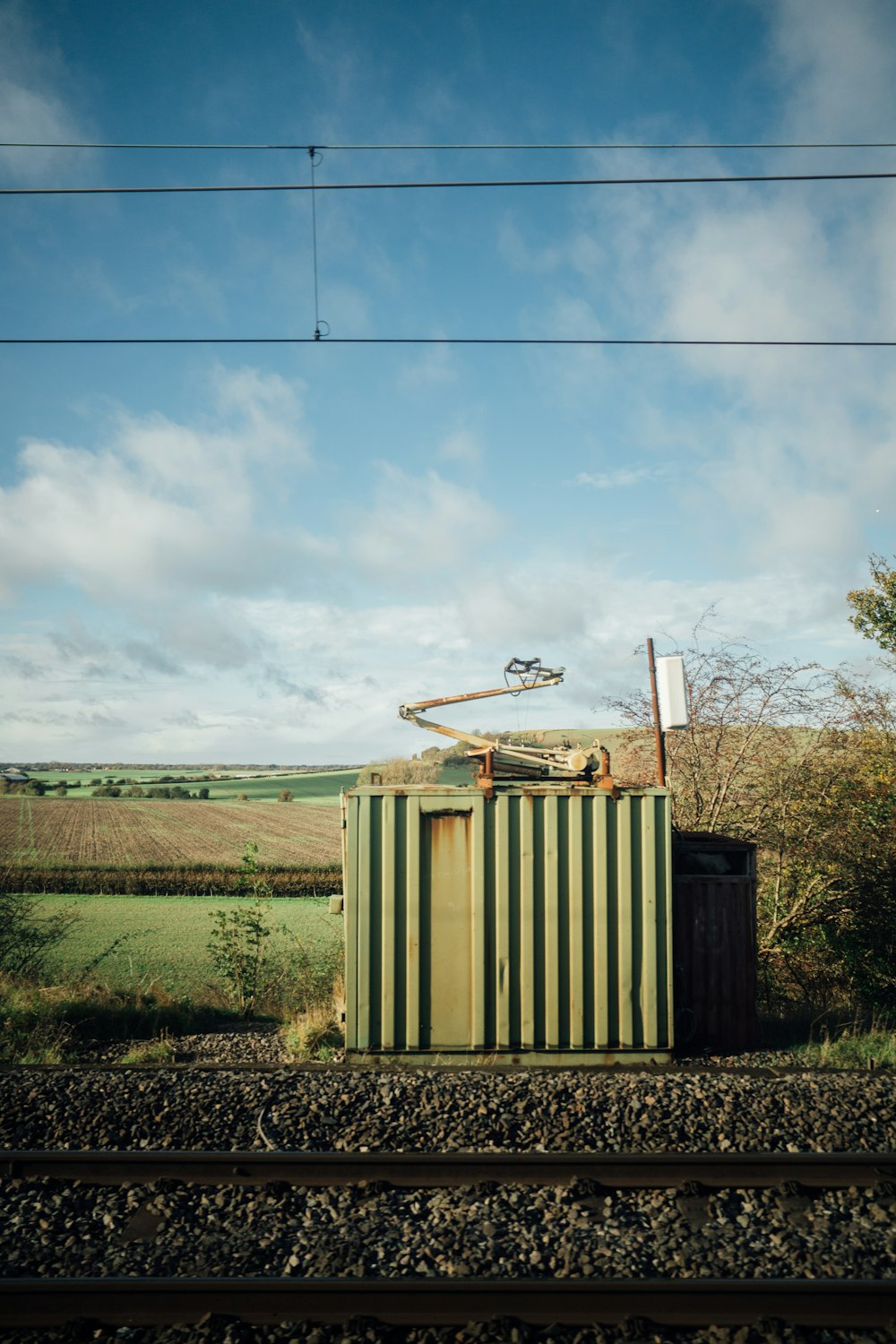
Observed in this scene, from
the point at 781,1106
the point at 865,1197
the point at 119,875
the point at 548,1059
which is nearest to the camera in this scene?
the point at 865,1197

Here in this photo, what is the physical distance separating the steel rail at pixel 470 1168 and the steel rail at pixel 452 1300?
1212 mm

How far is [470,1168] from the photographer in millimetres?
5379

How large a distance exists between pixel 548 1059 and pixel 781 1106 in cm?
231

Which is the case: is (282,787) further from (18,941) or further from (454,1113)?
(454,1113)

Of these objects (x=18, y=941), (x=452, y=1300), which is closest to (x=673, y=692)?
(x=452, y=1300)

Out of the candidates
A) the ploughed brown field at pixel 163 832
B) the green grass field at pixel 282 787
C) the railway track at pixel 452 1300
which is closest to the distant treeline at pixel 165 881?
the ploughed brown field at pixel 163 832

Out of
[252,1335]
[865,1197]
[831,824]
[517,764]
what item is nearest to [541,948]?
[517,764]

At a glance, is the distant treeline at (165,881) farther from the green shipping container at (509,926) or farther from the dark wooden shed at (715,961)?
the dark wooden shed at (715,961)

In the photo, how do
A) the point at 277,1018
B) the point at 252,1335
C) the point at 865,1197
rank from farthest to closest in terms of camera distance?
1. the point at 277,1018
2. the point at 865,1197
3. the point at 252,1335

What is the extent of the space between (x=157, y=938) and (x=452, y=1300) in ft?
52.4

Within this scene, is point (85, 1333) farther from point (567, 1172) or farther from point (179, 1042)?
point (179, 1042)

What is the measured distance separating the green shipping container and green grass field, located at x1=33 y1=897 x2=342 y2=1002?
4.66 metres

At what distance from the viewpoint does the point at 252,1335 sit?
390 cm

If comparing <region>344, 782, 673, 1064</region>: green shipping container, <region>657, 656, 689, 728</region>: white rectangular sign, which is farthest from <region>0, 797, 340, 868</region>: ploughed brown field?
<region>657, 656, 689, 728</region>: white rectangular sign
